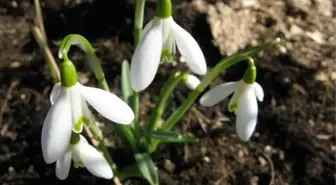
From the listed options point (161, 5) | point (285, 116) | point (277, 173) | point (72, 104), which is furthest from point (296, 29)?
point (72, 104)

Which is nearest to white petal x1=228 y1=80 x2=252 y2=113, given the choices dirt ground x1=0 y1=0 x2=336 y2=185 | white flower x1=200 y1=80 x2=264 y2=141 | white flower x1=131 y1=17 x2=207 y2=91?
white flower x1=200 y1=80 x2=264 y2=141

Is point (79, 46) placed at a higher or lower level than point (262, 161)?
higher

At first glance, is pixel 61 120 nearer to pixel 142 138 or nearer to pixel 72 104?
pixel 72 104

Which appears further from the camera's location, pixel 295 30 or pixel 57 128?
pixel 295 30

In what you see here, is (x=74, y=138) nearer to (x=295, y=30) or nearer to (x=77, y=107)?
(x=77, y=107)

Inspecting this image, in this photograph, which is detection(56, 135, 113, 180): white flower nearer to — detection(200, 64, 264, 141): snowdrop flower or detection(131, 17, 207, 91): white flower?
detection(131, 17, 207, 91): white flower

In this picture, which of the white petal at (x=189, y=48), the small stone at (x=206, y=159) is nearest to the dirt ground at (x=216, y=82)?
the small stone at (x=206, y=159)

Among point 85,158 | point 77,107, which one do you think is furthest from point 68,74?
point 85,158
